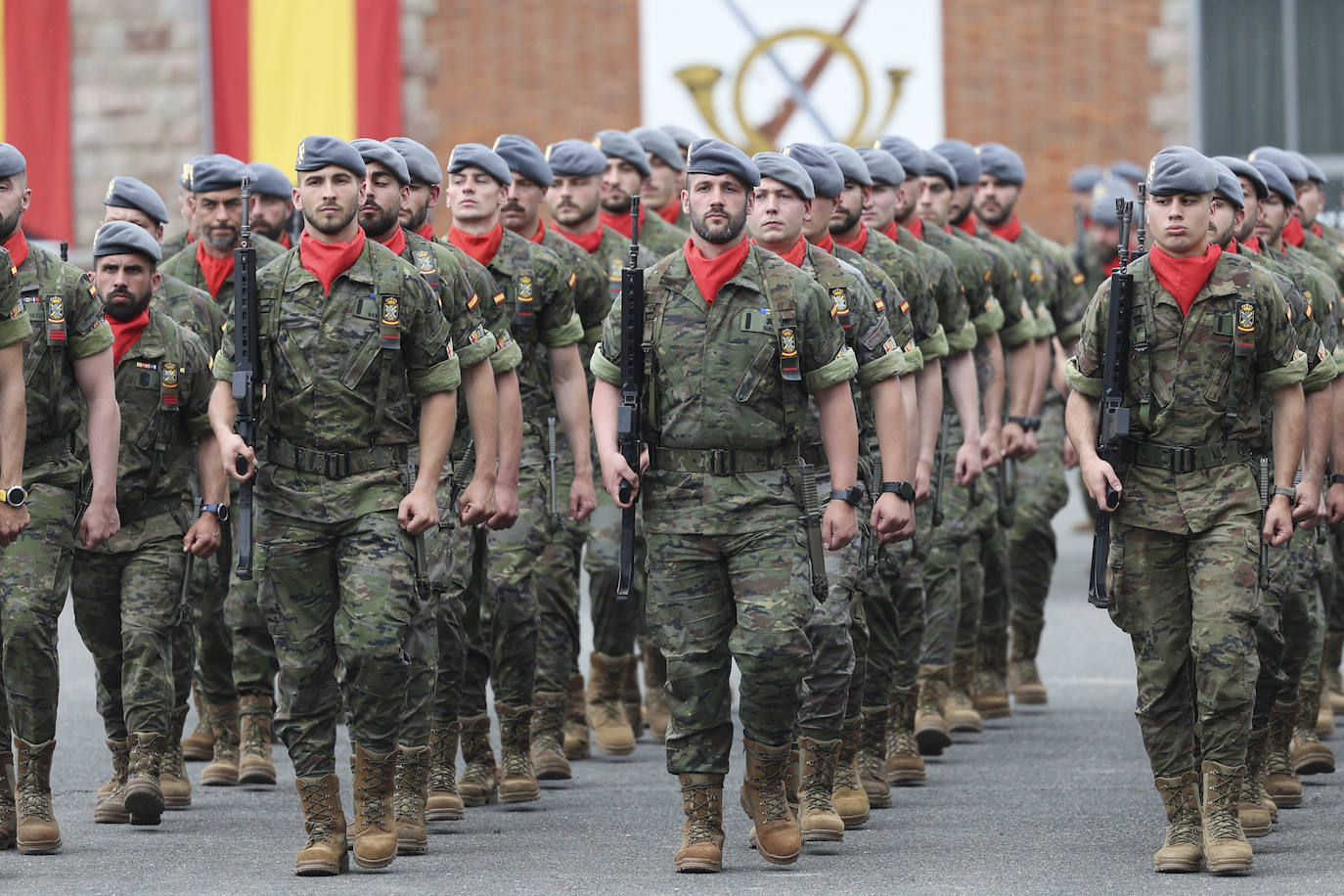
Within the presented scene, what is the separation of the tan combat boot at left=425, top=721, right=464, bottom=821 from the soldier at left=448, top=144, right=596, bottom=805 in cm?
32

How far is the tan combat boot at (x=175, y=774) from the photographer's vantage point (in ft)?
32.5

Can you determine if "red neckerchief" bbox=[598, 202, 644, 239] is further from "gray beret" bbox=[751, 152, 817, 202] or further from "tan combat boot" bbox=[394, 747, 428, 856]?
"tan combat boot" bbox=[394, 747, 428, 856]

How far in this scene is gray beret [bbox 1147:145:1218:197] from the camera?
8461 millimetres

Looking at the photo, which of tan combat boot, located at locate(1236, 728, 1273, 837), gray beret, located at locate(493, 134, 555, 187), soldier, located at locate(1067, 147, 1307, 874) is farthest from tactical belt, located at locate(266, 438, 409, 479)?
tan combat boot, located at locate(1236, 728, 1273, 837)

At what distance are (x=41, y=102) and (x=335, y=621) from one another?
17585mm

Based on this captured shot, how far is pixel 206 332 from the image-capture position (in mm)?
10336

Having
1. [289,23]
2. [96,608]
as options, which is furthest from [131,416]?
[289,23]

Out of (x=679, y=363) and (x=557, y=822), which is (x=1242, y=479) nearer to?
(x=679, y=363)

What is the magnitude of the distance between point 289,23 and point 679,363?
1631 centimetres

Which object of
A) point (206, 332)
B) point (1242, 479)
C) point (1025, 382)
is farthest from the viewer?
point (1025, 382)

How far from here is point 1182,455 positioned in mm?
8422

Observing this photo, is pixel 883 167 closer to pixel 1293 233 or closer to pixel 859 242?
pixel 859 242

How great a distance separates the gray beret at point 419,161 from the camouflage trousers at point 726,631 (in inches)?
92.9

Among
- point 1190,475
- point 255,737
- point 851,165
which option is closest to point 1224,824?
point 1190,475
